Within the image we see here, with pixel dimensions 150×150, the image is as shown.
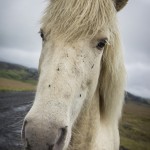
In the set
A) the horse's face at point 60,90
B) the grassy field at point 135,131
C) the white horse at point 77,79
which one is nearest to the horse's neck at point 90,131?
the white horse at point 77,79

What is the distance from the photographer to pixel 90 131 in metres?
4.95

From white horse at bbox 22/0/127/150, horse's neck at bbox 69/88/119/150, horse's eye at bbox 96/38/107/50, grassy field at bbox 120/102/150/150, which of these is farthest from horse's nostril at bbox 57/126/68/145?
grassy field at bbox 120/102/150/150

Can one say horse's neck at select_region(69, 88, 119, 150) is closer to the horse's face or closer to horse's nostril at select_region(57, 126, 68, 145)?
the horse's face

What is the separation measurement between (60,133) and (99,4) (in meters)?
2.39

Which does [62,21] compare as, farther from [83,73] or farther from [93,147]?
[93,147]

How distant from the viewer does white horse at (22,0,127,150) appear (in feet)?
11.0

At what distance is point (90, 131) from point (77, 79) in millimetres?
1277

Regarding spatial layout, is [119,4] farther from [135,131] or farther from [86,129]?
[135,131]

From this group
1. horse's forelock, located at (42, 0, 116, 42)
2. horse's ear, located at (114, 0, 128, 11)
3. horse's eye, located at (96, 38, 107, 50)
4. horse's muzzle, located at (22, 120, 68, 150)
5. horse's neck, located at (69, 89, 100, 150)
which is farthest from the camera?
horse's ear, located at (114, 0, 128, 11)

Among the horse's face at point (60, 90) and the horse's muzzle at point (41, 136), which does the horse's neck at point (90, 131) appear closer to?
the horse's face at point (60, 90)

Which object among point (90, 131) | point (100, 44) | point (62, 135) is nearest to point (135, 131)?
point (90, 131)

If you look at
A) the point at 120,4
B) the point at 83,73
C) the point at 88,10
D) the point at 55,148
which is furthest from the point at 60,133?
the point at 120,4

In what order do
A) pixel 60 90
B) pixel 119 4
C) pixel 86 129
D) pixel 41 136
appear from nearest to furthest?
pixel 41 136, pixel 60 90, pixel 86 129, pixel 119 4

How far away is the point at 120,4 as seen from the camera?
5176mm
